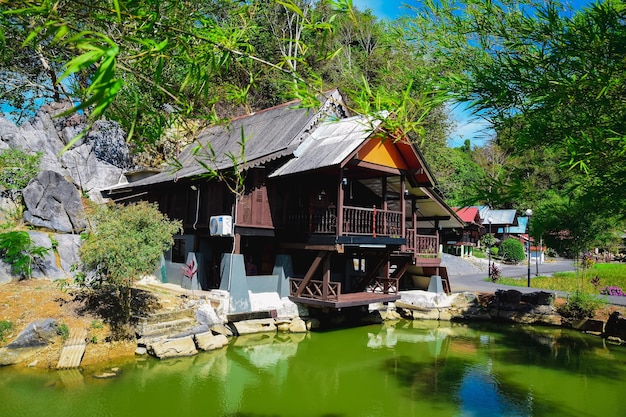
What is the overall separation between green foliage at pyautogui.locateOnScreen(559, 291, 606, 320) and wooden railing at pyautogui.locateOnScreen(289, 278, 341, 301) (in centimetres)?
947

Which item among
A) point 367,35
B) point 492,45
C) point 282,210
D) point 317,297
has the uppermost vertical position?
point 367,35

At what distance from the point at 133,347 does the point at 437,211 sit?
1302 cm

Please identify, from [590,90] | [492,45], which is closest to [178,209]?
[492,45]

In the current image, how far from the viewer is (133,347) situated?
10.7 m

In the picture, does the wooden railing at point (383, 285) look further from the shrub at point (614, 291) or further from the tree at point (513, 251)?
the tree at point (513, 251)

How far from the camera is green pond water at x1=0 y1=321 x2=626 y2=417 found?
8.13 m

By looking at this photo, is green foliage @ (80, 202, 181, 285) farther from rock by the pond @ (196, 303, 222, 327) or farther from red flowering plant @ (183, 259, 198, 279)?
red flowering plant @ (183, 259, 198, 279)

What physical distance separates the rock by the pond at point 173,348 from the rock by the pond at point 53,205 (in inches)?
301

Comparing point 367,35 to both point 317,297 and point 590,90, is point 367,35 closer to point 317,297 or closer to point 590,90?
point 317,297

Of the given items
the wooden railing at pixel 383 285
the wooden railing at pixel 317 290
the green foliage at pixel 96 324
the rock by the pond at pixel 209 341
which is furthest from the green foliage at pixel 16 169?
the wooden railing at pixel 383 285

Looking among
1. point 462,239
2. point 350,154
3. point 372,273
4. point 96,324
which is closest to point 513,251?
point 462,239

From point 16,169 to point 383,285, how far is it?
1466 cm

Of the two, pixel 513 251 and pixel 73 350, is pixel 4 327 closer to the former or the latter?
pixel 73 350

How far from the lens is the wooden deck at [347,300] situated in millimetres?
13234
